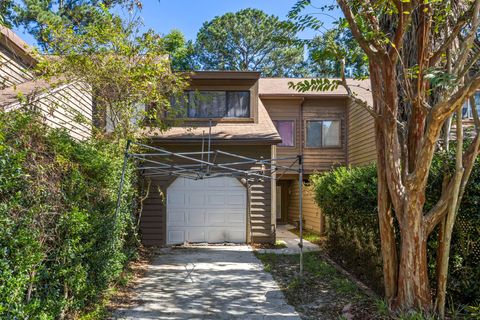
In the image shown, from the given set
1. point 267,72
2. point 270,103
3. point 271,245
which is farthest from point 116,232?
point 267,72

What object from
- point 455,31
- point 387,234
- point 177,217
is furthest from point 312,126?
point 455,31

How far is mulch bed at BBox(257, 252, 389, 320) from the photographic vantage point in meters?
5.11

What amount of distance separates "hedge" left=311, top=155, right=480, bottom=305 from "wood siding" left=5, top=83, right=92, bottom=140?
18.0ft

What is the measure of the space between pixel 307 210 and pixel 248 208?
505 cm

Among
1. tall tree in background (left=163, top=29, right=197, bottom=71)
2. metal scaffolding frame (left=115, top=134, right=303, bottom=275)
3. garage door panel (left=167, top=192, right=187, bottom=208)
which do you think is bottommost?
garage door panel (left=167, top=192, right=187, bottom=208)

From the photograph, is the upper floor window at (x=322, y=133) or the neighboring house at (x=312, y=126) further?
the upper floor window at (x=322, y=133)

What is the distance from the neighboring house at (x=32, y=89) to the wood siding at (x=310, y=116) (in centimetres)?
750

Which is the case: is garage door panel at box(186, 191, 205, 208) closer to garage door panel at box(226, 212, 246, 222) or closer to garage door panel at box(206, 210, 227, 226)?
garage door panel at box(206, 210, 227, 226)

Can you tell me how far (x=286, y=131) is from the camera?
1512 centimetres

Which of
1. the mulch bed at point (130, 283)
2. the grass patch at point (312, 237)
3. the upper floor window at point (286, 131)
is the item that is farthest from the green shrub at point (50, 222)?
the upper floor window at point (286, 131)

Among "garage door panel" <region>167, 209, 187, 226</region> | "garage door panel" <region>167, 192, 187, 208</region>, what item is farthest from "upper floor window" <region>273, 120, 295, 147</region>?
"garage door panel" <region>167, 209, 187, 226</region>

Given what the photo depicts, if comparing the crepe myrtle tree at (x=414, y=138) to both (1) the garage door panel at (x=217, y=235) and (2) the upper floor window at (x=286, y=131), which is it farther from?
(2) the upper floor window at (x=286, y=131)

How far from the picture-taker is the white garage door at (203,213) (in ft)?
36.0

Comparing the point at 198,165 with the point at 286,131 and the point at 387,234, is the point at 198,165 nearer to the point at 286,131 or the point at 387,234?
the point at 387,234
